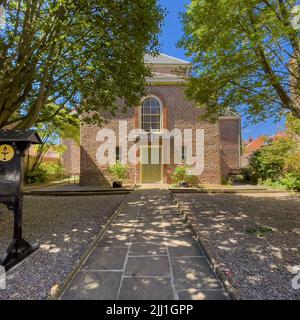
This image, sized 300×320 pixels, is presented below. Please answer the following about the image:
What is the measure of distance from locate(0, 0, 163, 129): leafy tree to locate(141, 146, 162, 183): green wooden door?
7415 mm

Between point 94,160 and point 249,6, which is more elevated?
point 249,6

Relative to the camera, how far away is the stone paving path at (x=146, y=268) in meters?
2.63

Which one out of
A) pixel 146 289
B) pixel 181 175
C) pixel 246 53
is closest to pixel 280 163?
pixel 181 175

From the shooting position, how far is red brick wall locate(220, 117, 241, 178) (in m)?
21.3

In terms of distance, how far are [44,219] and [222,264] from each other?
5.14 m

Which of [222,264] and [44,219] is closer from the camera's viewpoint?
[222,264]

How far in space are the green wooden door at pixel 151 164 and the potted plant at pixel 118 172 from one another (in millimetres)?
1454

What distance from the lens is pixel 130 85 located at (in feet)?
21.8

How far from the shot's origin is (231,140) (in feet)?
71.3

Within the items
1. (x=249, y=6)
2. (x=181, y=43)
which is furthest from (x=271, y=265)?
(x=181, y=43)

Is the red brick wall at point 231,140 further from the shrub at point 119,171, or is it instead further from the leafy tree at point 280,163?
the shrub at point 119,171
